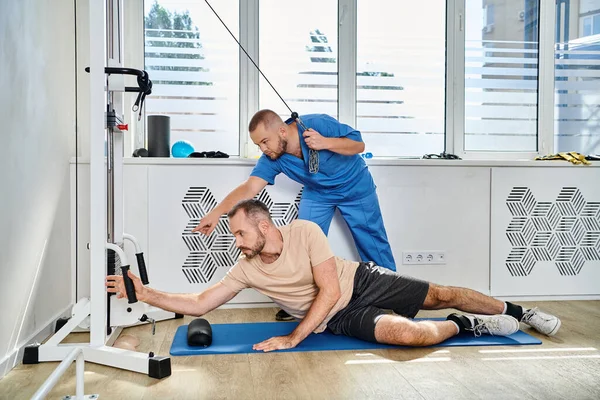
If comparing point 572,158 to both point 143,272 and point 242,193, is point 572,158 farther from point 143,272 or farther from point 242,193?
point 143,272

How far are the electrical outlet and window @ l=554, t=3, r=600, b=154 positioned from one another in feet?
4.52

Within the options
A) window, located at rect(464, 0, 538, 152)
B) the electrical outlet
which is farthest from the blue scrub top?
window, located at rect(464, 0, 538, 152)

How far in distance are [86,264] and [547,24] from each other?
350 cm

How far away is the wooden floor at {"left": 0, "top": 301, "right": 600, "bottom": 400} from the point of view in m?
2.03

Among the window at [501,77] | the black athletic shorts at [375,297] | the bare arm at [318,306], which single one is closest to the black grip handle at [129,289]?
the bare arm at [318,306]

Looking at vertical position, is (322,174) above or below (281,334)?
above

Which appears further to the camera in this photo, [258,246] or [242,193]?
[242,193]

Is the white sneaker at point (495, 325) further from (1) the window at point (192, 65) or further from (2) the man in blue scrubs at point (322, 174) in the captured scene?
(1) the window at point (192, 65)

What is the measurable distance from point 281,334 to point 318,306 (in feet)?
1.32

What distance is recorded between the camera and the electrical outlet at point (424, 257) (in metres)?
3.70

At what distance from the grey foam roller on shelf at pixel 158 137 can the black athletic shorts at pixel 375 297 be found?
1531 mm

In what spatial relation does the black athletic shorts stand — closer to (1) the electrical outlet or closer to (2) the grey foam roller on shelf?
(1) the electrical outlet

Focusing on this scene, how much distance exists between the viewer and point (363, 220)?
3342 mm

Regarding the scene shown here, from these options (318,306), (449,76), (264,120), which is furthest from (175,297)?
(449,76)
